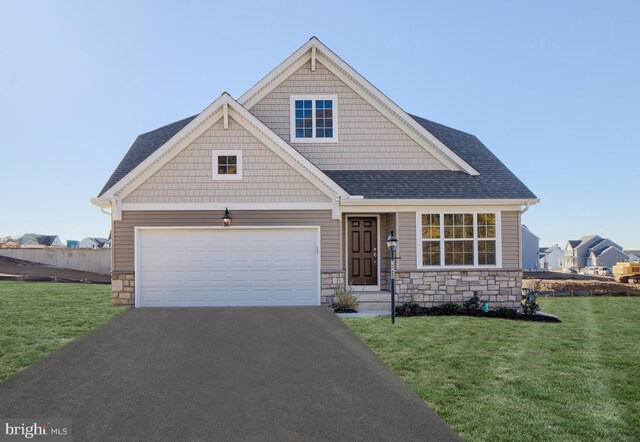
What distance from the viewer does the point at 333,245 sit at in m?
13.3

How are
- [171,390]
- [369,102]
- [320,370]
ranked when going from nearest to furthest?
1. [171,390]
2. [320,370]
3. [369,102]

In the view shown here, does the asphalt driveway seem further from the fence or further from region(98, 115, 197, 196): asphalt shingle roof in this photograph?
the fence

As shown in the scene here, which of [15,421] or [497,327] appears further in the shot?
[497,327]

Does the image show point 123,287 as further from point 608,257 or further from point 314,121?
point 608,257

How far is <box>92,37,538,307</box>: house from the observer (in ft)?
42.8

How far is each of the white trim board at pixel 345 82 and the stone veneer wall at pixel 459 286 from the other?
132 inches

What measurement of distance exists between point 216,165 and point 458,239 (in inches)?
280

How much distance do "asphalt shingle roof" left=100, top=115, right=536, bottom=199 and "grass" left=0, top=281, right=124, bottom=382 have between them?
3618mm

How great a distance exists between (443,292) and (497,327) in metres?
2.69

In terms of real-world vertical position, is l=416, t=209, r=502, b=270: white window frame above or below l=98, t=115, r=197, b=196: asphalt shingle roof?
below

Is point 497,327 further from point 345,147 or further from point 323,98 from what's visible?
point 323,98

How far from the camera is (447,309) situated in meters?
13.2

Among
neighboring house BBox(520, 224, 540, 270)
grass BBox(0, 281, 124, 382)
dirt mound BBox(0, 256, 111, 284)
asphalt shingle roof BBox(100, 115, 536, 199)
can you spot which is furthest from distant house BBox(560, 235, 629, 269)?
grass BBox(0, 281, 124, 382)

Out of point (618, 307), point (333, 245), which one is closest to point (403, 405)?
point (333, 245)
